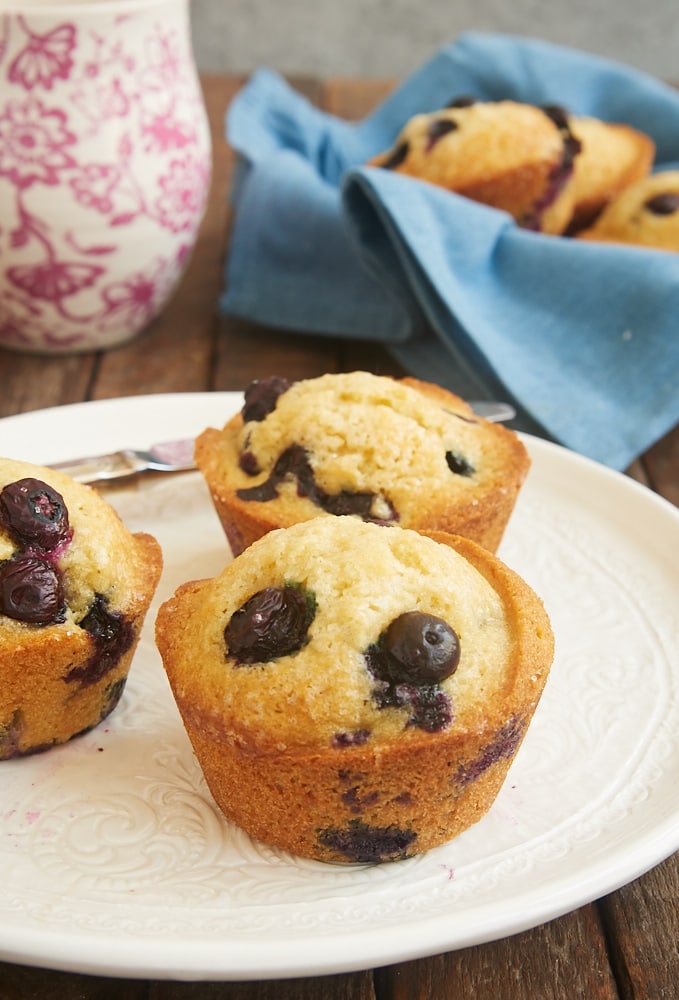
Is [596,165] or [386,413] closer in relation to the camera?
[386,413]

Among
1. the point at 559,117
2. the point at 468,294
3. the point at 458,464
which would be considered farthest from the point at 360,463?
the point at 559,117

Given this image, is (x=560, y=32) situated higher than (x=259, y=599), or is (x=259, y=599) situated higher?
(x=259, y=599)

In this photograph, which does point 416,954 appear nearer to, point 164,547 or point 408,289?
point 164,547

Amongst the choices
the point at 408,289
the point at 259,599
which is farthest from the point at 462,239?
the point at 259,599

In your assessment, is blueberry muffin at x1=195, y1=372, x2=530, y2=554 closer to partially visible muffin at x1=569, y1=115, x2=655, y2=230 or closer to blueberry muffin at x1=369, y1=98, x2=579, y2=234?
blueberry muffin at x1=369, y1=98, x2=579, y2=234

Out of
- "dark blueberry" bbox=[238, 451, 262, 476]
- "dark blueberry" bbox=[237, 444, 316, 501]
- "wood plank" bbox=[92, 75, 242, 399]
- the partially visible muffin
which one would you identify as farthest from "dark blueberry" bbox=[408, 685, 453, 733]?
the partially visible muffin

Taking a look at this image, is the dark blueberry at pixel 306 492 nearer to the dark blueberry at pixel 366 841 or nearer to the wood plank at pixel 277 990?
the dark blueberry at pixel 366 841

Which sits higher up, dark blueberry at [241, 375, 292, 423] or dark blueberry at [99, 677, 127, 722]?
dark blueberry at [241, 375, 292, 423]
